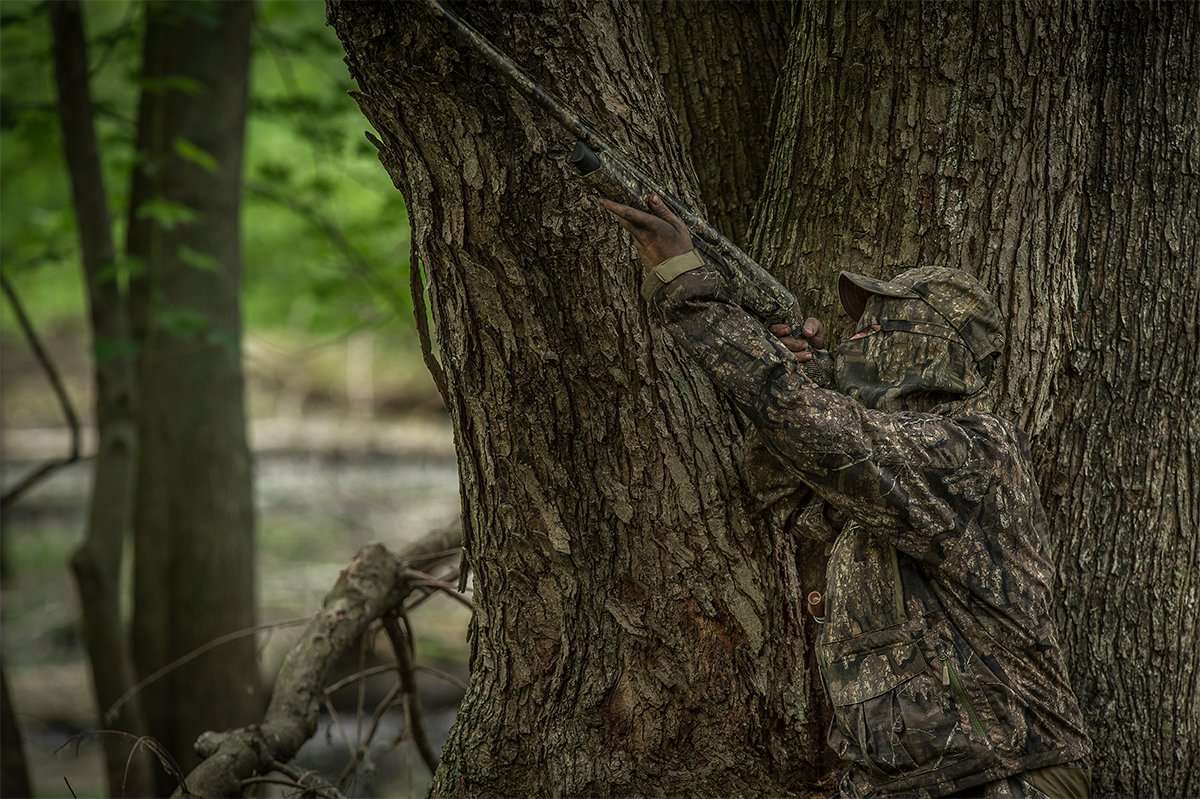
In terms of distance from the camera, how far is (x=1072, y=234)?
3082 mm

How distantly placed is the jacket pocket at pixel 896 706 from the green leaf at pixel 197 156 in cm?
486

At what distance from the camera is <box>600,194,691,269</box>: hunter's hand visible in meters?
2.41

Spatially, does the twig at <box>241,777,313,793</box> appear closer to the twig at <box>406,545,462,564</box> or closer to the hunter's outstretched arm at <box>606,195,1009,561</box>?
the twig at <box>406,545,462,564</box>

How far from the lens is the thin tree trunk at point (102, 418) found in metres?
5.83

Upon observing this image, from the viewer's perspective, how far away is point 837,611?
2586mm

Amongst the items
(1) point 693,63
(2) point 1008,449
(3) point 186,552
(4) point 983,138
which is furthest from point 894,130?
(3) point 186,552

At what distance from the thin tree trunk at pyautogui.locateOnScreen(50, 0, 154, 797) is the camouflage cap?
468 centimetres

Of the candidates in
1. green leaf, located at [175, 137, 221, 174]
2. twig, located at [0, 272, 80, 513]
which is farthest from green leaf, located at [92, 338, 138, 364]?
green leaf, located at [175, 137, 221, 174]

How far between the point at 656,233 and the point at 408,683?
2379 millimetres

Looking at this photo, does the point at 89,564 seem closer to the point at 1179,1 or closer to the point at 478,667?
the point at 478,667

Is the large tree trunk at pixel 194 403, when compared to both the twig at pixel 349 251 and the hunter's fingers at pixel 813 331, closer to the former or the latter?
the twig at pixel 349 251

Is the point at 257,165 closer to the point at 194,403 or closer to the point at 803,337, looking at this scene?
the point at 194,403

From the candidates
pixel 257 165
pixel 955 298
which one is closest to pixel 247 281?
pixel 257 165

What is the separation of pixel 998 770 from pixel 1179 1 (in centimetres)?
235
